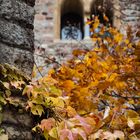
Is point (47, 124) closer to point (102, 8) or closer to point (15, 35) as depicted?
point (15, 35)

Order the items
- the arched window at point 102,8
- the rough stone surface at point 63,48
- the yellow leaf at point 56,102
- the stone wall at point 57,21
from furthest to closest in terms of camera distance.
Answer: the arched window at point 102,8, the stone wall at point 57,21, the rough stone surface at point 63,48, the yellow leaf at point 56,102

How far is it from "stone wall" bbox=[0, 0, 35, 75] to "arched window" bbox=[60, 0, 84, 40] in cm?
470

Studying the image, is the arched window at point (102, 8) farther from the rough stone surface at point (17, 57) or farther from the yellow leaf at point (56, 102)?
the yellow leaf at point (56, 102)

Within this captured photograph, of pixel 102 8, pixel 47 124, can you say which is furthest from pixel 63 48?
pixel 47 124

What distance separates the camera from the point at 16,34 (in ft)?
6.72

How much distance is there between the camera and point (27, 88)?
1913 millimetres

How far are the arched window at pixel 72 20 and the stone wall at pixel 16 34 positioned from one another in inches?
185

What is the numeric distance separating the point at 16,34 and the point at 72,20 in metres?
5.32

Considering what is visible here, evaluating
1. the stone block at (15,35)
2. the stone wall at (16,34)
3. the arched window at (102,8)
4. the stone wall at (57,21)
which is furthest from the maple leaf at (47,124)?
the arched window at (102,8)

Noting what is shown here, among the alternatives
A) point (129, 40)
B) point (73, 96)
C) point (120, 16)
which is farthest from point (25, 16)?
point (120, 16)

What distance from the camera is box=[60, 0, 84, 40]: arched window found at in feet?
22.7

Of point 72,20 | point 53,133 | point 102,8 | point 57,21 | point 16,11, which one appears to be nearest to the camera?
point 53,133

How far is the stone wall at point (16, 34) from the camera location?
199cm

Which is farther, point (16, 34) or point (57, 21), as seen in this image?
point (57, 21)
